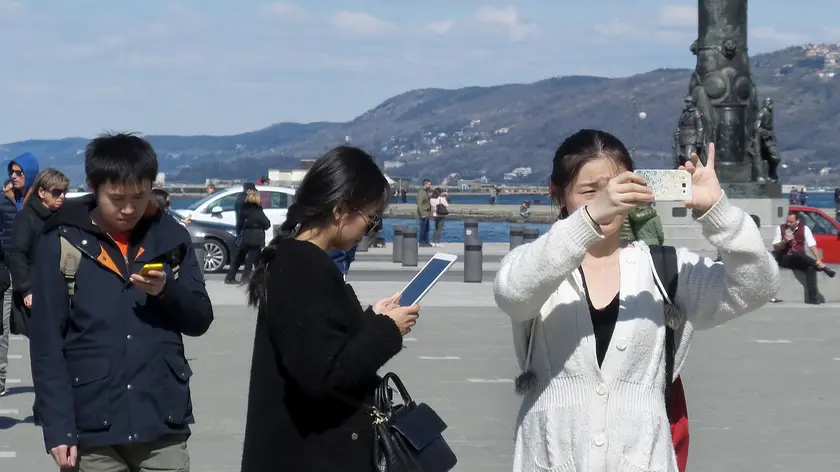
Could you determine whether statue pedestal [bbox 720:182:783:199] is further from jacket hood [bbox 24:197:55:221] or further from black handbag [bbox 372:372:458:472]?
black handbag [bbox 372:372:458:472]

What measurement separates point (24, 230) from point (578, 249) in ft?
20.2

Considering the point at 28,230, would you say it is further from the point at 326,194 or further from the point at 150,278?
the point at 326,194

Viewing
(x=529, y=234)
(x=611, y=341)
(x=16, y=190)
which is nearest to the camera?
(x=611, y=341)

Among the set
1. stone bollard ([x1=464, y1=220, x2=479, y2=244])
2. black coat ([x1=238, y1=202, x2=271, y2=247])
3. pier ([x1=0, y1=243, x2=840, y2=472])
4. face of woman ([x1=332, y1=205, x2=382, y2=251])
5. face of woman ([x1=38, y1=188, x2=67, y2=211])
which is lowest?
stone bollard ([x1=464, y1=220, x2=479, y2=244])

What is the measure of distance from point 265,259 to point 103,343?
3.12 feet

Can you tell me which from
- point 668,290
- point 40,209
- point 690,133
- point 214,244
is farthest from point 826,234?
point 668,290

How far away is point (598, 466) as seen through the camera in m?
3.73

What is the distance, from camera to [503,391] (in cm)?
1080

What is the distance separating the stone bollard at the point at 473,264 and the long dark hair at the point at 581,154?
18629 millimetres

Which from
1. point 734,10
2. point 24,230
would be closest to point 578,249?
point 24,230

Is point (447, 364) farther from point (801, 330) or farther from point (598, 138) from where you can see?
point (598, 138)

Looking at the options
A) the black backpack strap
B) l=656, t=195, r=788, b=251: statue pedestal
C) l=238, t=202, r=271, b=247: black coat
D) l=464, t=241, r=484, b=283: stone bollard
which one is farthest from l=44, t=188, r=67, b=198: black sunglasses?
l=656, t=195, r=788, b=251: statue pedestal

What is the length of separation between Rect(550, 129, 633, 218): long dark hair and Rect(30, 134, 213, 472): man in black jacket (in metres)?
1.30

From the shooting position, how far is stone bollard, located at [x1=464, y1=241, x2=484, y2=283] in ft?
74.3
